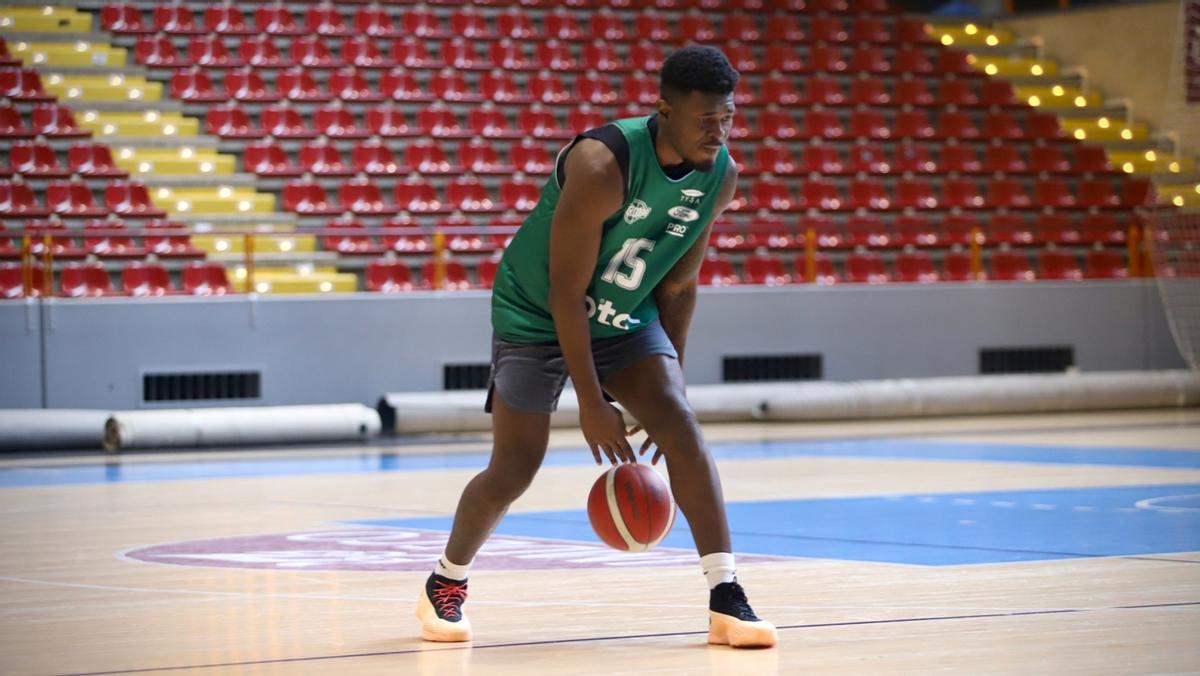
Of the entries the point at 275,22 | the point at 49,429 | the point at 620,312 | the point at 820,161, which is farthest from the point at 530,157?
the point at 620,312

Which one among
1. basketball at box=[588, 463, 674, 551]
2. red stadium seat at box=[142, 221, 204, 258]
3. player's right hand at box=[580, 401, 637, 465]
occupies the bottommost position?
basketball at box=[588, 463, 674, 551]

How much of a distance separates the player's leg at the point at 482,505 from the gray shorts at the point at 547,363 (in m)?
0.04

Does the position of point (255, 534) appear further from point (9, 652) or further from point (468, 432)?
point (468, 432)

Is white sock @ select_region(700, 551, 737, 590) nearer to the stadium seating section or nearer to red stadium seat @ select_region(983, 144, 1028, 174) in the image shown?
the stadium seating section

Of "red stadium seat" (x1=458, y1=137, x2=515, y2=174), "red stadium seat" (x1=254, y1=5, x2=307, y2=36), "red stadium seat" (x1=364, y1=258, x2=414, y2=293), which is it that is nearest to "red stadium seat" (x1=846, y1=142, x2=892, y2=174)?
"red stadium seat" (x1=458, y1=137, x2=515, y2=174)

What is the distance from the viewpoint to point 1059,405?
1845cm

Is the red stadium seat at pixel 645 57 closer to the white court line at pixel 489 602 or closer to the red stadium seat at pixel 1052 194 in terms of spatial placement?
the red stadium seat at pixel 1052 194

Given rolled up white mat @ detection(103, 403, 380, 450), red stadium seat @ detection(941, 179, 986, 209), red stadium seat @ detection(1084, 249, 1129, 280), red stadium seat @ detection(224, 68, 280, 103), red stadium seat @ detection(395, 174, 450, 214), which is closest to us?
rolled up white mat @ detection(103, 403, 380, 450)

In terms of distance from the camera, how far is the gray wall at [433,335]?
15961 millimetres

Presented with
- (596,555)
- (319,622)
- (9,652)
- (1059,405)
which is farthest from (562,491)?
(1059,405)

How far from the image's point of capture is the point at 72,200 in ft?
57.6

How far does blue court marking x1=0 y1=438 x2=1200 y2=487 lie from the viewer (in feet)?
40.1

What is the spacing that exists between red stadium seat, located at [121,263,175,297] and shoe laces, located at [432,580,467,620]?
39.7 feet

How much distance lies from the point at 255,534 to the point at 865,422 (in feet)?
33.5
